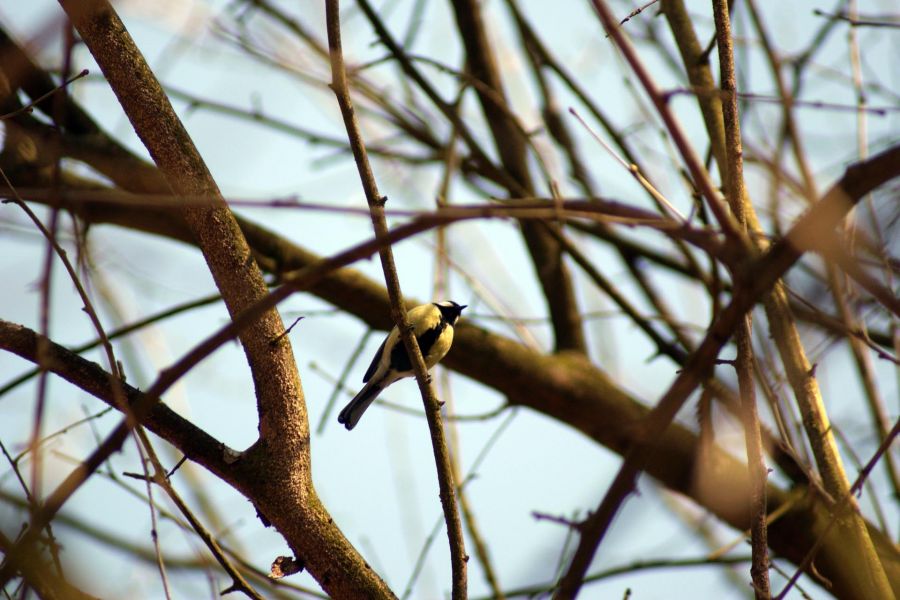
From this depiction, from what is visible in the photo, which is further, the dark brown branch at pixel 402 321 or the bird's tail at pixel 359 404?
the bird's tail at pixel 359 404

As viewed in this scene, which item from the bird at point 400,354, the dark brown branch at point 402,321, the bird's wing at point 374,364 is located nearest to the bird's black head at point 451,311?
the bird at point 400,354

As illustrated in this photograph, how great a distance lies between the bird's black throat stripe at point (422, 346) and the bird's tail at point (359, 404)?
0.66 ft

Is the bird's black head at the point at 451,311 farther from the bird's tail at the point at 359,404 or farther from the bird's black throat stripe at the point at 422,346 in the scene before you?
the bird's tail at the point at 359,404

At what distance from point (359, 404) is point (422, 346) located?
0.51 m

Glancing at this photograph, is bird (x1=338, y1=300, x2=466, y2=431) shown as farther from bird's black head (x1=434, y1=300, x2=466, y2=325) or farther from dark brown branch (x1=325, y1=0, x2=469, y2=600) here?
dark brown branch (x1=325, y1=0, x2=469, y2=600)

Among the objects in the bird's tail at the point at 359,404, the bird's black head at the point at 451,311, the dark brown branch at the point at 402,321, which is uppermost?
the bird's black head at the point at 451,311

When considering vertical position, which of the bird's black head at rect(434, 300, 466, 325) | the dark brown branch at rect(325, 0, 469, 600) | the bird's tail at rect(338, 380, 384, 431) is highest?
the bird's black head at rect(434, 300, 466, 325)

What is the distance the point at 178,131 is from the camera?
221 cm

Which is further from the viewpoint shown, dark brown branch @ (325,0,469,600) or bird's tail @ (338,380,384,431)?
bird's tail @ (338,380,384,431)

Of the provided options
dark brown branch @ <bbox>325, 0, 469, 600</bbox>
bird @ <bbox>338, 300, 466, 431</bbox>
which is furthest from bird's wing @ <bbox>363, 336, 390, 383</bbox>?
dark brown branch @ <bbox>325, 0, 469, 600</bbox>

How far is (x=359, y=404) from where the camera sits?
13.1 ft

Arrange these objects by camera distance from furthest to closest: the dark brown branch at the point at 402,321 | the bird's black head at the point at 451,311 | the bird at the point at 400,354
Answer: the bird's black head at the point at 451,311
the bird at the point at 400,354
the dark brown branch at the point at 402,321

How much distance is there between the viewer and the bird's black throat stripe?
3705 millimetres

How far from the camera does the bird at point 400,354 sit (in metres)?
3.70
